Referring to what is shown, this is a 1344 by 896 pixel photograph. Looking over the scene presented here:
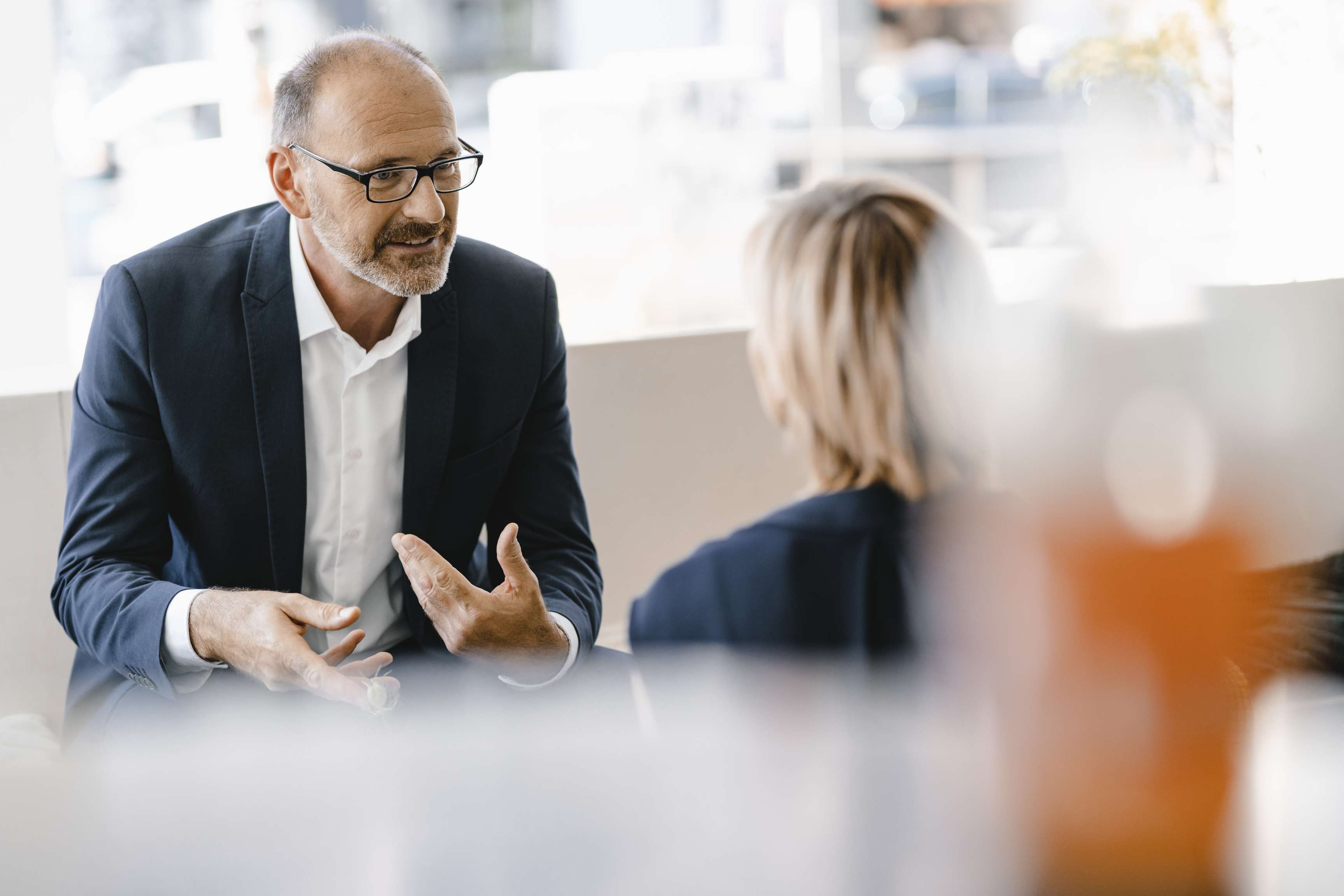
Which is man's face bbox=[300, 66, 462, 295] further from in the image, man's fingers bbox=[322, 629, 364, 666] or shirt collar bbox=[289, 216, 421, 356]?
man's fingers bbox=[322, 629, 364, 666]

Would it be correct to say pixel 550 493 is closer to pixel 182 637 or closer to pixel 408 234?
pixel 408 234

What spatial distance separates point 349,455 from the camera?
1.42 metres

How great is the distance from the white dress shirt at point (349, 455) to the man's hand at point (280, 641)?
196mm

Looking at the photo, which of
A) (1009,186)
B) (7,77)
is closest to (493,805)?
(7,77)

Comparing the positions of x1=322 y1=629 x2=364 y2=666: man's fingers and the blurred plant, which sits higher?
the blurred plant

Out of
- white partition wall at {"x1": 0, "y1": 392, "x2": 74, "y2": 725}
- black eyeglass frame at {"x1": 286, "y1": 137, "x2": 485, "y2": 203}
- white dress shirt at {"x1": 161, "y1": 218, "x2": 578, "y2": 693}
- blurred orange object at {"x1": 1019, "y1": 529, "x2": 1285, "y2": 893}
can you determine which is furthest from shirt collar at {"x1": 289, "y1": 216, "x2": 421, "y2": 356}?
blurred orange object at {"x1": 1019, "y1": 529, "x2": 1285, "y2": 893}

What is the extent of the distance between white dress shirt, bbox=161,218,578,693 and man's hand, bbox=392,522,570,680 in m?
0.21

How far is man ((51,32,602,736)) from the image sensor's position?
4.11ft

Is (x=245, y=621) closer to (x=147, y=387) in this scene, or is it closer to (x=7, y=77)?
(x=147, y=387)

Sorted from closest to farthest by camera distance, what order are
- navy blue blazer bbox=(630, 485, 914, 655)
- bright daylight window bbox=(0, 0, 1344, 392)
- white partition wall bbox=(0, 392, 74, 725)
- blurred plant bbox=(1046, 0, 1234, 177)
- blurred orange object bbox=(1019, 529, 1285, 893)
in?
blurred orange object bbox=(1019, 529, 1285, 893)
navy blue blazer bbox=(630, 485, 914, 655)
white partition wall bbox=(0, 392, 74, 725)
bright daylight window bbox=(0, 0, 1344, 392)
blurred plant bbox=(1046, 0, 1234, 177)

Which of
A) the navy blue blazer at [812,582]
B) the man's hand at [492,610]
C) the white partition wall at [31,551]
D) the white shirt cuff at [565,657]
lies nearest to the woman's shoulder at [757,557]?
the navy blue blazer at [812,582]

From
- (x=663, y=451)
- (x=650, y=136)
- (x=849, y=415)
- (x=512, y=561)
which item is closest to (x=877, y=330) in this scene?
(x=849, y=415)

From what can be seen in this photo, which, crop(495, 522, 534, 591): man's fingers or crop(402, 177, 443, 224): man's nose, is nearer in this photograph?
crop(495, 522, 534, 591): man's fingers

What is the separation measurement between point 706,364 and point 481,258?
657 mm
